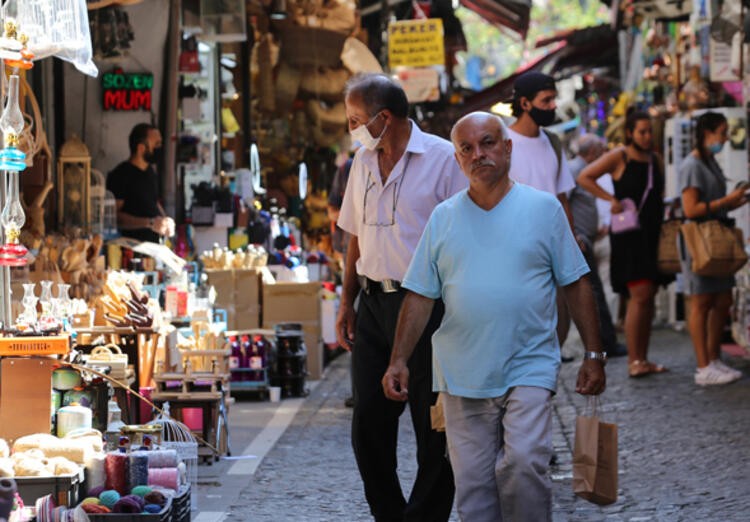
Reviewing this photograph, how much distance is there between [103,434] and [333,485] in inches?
64.9

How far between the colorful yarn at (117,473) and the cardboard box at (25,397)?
1.77 ft

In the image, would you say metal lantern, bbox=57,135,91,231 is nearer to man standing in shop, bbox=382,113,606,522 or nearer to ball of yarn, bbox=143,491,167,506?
ball of yarn, bbox=143,491,167,506

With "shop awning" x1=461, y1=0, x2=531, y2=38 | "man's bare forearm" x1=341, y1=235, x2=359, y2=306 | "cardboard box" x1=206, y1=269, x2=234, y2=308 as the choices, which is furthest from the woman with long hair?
"shop awning" x1=461, y1=0, x2=531, y2=38

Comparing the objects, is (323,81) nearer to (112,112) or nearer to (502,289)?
(112,112)

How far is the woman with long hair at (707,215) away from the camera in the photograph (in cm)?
1212

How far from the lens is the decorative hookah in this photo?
6992 millimetres

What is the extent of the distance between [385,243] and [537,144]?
2.20 m

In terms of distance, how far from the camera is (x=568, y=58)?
30.7m

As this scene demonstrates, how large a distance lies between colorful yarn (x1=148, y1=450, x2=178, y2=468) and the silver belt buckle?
1.21 metres

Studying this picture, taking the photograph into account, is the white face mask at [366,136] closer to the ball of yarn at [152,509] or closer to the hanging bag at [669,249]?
A: the ball of yarn at [152,509]

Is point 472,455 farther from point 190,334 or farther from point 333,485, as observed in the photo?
point 190,334

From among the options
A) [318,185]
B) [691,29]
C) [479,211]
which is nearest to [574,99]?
[318,185]

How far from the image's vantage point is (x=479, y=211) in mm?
5613

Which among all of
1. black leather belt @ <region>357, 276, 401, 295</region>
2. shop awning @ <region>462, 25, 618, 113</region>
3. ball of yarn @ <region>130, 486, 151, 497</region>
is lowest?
ball of yarn @ <region>130, 486, 151, 497</region>
